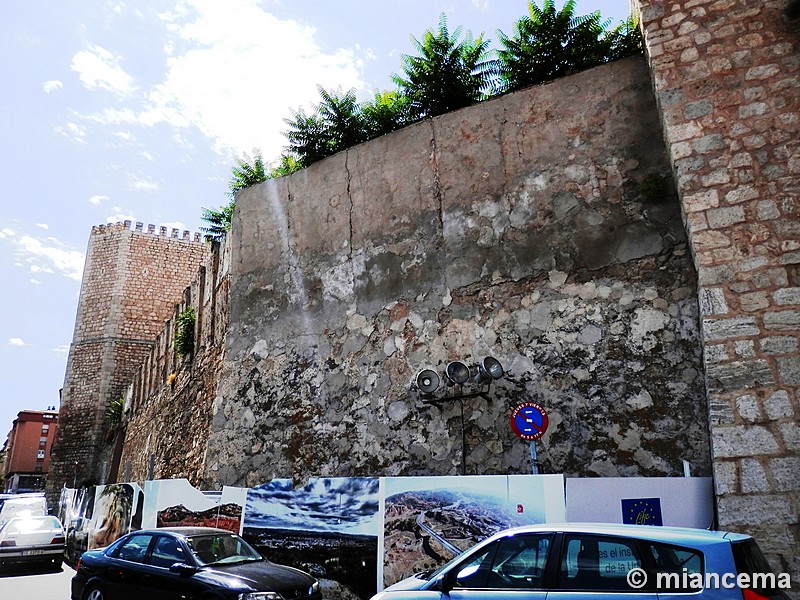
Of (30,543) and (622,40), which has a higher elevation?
(622,40)

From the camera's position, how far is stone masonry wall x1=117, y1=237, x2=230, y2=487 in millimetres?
11172

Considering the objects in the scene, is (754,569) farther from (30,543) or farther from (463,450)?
(30,543)

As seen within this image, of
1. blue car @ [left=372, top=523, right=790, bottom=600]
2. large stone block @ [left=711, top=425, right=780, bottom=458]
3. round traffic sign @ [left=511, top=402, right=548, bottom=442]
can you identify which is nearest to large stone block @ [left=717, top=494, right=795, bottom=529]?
large stone block @ [left=711, top=425, right=780, bottom=458]

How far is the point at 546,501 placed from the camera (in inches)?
208

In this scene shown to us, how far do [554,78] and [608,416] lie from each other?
14.6ft

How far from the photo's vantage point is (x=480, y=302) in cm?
746

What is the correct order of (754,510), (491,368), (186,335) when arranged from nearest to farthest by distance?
1. (754,510)
2. (491,368)
3. (186,335)

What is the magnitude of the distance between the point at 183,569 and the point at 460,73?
730 cm

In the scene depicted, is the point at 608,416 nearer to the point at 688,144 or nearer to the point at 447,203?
the point at 688,144

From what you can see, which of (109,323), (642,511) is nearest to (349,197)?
(642,511)

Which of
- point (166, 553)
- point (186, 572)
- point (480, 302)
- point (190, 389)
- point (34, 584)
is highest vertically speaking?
point (480, 302)

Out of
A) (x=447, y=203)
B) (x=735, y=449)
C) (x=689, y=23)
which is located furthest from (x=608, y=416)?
(x=689, y=23)

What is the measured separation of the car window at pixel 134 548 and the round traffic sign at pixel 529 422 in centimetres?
410

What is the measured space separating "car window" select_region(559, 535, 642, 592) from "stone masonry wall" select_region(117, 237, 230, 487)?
758cm
